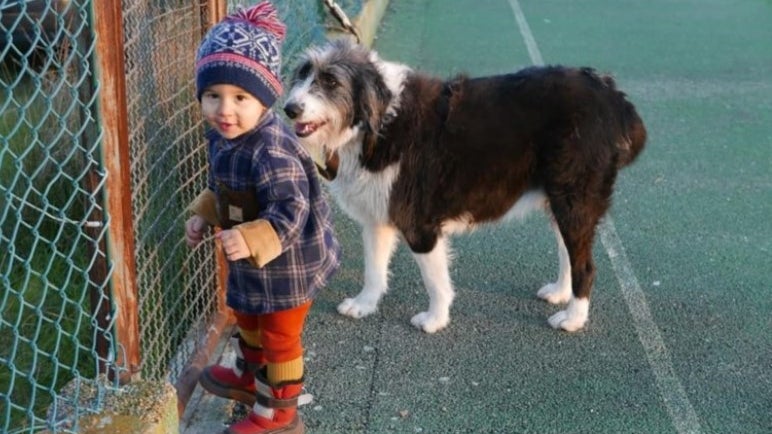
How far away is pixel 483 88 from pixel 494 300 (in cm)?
125

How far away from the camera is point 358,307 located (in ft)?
16.4

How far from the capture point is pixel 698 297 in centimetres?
518

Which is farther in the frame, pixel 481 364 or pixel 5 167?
pixel 5 167

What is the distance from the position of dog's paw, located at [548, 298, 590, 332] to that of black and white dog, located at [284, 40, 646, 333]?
3cm

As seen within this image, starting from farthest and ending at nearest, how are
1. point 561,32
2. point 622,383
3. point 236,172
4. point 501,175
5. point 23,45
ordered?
point 561,32
point 23,45
point 501,175
point 622,383
point 236,172

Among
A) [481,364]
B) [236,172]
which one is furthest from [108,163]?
[481,364]

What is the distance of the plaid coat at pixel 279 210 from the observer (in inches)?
124

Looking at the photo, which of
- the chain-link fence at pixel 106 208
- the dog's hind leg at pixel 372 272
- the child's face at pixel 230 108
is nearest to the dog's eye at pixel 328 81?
the chain-link fence at pixel 106 208

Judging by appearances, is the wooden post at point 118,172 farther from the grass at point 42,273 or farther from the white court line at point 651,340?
the white court line at point 651,340

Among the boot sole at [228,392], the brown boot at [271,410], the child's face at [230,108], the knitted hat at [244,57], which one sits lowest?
the boot sole at [228,392]

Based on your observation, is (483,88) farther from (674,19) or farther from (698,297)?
(674,19)

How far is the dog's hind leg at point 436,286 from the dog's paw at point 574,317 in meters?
0.59

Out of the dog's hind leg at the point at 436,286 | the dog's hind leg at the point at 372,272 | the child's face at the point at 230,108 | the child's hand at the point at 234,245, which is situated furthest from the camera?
the dog's hind leg at the point at 372,272

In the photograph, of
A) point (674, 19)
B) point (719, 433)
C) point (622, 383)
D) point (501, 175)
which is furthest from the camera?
point (674, 19)
